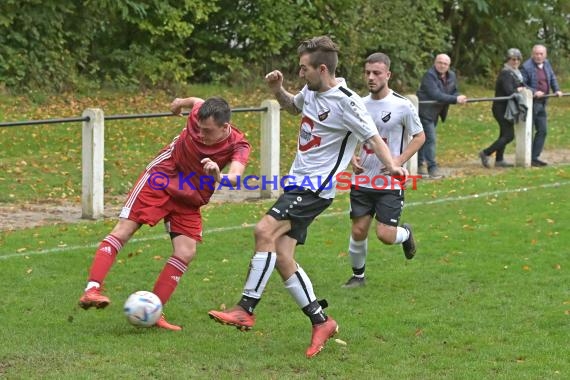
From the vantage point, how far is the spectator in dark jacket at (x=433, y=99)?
58.2 feet

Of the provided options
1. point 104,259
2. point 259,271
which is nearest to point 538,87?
point 259,271

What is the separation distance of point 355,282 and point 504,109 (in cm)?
976

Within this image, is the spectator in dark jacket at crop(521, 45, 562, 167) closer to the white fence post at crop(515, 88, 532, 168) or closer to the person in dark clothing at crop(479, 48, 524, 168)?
the white fence post at crop(515, 88, 532, 168)

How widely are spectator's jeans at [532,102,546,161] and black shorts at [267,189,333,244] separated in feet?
38.1

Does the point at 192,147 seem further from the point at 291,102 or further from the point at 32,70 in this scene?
the point at 32,70

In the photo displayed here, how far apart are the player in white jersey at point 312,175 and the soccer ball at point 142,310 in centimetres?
49

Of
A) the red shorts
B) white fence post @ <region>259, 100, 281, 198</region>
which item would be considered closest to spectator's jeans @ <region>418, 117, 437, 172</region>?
white fence post @ <region>259, 100, 281, 198</region>

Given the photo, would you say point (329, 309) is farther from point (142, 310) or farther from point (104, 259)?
point (104, 259)

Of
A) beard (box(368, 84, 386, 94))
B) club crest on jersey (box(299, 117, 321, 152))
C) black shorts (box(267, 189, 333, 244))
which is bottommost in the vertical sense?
black shorts (box(267, 189, 333, 244))

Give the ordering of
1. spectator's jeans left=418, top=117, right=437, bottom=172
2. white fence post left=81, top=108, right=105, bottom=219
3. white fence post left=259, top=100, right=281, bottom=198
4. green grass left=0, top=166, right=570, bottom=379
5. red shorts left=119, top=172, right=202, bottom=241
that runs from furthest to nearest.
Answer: spectator's jeans left=418, top=117, right=437, bottom=172
white fence post left=259, top=100, right=281, bottom=198
white fence post left=81, top=108, right=105, bottom=219
red shorts left=119, top=172, right=202, bottom=241
green grass left=0, top=166, right=570, bottom=379

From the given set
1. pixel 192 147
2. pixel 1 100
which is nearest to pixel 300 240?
pixel 192 147

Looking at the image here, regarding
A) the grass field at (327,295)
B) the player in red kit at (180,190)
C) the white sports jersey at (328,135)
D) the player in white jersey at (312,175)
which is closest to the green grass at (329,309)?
the grass field at (327,295)

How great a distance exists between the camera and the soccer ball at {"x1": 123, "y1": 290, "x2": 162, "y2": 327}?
810cm

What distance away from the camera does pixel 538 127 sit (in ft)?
63.6
